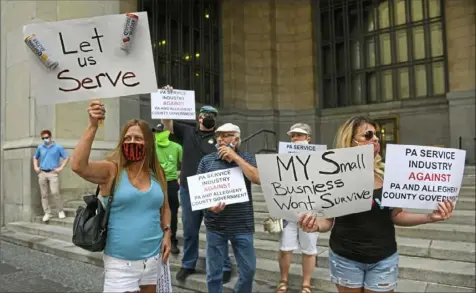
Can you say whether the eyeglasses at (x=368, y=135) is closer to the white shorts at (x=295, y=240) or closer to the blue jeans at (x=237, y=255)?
the blue jeans at (x=237, y=255)

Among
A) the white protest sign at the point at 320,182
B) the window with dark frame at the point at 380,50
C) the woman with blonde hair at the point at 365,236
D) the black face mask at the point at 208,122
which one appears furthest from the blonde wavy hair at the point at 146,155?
the window with dark frame at the point at 380,50

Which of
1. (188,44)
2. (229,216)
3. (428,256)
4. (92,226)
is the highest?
(188,44)

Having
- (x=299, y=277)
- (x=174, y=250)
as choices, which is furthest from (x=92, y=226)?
(x=174, y=250)

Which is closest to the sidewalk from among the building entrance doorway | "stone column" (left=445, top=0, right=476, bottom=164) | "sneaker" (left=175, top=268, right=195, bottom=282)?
"sneaker" (left=175, top=268, right=195, bottom=282)

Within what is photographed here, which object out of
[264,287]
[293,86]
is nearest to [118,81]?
[264,287]

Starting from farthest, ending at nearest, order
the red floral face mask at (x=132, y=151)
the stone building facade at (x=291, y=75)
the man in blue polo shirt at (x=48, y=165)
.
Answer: the stone building facade at (x=291, y=75), the man in blue polo shirt at (x=48, y=165), the red floral face mask at (x=132, y=151)

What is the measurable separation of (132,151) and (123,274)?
77cm

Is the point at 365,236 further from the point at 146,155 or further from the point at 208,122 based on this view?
the point at 208,122

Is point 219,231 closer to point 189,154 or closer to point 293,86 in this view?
point 189,154

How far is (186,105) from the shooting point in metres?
5.45

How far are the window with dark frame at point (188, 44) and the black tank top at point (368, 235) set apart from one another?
1150 centimetres

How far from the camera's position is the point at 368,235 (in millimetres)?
2525

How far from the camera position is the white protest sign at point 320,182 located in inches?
97.2

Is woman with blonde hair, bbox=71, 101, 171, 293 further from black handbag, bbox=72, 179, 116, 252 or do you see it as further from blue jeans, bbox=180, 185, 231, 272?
blue jeans, bbox=180, 185, 231, 272
